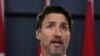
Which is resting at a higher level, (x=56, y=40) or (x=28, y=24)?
(x=28, y=24)

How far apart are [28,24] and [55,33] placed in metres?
0.84

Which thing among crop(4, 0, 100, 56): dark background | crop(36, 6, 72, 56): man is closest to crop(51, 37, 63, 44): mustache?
crop(36, 6, 72, 56): man

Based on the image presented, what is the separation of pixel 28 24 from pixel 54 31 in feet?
2.74

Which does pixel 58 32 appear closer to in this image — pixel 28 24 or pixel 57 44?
pixel 57 44

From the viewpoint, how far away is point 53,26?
877mm

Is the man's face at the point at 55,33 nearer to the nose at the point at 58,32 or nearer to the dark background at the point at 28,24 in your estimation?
the nose at the point at 58,32

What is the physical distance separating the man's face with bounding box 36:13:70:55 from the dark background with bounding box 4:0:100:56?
2.51 feet

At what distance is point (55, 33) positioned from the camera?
2.79ft

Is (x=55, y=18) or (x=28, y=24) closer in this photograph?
(x=55, y=18)

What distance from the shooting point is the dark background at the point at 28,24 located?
1659mm

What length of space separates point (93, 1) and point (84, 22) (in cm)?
16

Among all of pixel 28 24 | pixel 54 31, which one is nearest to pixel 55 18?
pixel 54 31

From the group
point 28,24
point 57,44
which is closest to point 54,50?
point 57,44

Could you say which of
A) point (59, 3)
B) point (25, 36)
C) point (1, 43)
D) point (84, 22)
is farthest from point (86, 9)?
point (1, 43)
